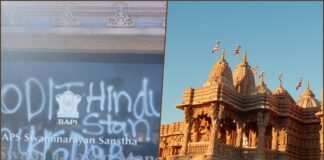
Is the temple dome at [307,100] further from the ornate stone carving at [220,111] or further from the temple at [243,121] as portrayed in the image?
the ornate stone carving at [220,111]

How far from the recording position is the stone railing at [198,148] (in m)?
19.3

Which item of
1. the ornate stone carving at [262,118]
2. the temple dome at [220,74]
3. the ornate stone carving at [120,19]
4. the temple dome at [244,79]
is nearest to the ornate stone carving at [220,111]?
the temple dome at [220,74]

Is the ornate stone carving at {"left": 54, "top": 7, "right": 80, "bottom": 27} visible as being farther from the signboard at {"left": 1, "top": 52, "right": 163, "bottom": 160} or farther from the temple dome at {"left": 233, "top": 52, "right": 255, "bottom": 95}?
the temple dome at {"left": 233, "top": 52, "right": 255, "bottom": 95}

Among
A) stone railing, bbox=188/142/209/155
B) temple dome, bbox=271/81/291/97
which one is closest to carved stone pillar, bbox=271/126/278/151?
temple dome, bbox=271/81/291/97

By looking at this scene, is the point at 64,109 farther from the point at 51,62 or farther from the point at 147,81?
the point at 147,81

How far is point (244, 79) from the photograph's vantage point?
23391mm

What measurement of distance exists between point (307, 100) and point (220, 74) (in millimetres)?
7022

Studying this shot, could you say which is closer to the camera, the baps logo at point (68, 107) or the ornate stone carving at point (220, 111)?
the baps logo at point (68, 107)

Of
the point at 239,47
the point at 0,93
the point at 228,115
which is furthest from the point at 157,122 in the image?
the point at 239,47

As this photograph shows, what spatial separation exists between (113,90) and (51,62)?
3.58ft

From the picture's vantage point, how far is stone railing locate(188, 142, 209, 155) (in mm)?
19344

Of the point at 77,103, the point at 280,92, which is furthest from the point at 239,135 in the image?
the point at 77,103

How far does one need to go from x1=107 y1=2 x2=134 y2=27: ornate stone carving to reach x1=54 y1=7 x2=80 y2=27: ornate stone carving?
57 centimetres

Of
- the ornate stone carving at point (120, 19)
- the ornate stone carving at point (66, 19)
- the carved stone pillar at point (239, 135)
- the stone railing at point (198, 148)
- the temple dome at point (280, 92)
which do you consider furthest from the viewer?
the temple dome at point (280, 92)
